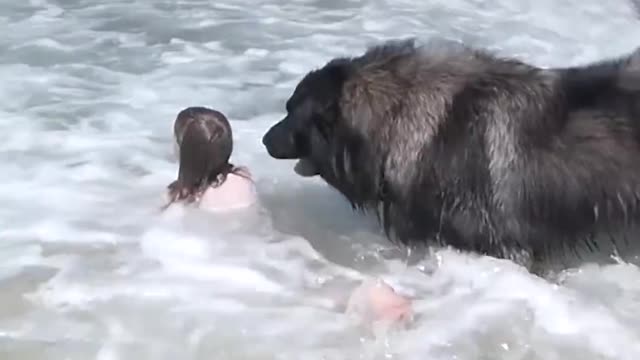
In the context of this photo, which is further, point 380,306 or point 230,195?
point 230,195

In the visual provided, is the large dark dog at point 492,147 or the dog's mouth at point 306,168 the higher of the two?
the large dark dog at point 492,147

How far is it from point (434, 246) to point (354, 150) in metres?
0.61

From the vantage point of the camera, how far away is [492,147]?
221 inches

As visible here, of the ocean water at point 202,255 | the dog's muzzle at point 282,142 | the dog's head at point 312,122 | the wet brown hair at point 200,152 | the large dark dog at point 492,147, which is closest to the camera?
the ocean water at point 202,255

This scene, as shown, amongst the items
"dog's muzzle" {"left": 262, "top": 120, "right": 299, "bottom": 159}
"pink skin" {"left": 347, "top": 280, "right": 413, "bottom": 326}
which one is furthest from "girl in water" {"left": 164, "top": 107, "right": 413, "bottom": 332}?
"pink skin" {"left": 347, "top": 280, "right": 413, "bottom": 326}

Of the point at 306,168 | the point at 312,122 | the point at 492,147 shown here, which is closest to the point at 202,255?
the point at 306,168

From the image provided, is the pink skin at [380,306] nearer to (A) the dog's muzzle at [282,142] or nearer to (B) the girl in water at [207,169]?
(A) the dog's muzzle at [282,142]

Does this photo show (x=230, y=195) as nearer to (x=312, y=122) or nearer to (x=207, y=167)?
(x=207, y=167)

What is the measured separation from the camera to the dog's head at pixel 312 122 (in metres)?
5.91

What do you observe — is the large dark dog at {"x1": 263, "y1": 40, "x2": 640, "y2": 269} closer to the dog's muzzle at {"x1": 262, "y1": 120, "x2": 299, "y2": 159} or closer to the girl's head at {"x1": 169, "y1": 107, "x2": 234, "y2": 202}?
the dog's muzzle at {"x1": 262, "y1": 120, "x2": 299, "y2": 159}

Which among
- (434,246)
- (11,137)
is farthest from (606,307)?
(11,137)

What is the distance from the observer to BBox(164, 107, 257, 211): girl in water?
6.37m

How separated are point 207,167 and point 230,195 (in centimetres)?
22

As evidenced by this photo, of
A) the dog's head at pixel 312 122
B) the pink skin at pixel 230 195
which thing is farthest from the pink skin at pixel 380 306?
the pink skin at pixel 230 195
